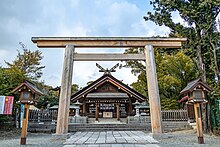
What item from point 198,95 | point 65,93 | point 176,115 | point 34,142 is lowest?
point 34,142

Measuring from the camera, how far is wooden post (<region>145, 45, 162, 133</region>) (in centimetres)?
711

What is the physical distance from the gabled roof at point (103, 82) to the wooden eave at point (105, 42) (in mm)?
10517

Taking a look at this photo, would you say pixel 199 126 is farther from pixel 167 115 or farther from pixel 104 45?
pixel 167 115

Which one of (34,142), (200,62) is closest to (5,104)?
(34,142)

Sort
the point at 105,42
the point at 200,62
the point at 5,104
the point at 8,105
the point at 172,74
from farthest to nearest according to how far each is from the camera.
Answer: the point at 172,74 → the point at 200,62 → the point at 8,105 → the point at 5,104 → the point at 105,42

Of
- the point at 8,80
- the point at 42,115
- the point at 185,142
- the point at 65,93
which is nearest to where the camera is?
the point at 185,142

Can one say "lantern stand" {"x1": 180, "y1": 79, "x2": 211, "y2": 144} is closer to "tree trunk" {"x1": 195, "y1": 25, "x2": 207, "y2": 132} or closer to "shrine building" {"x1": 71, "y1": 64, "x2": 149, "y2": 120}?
"tree trunk" {"x1": 195, "y1": 25, "x2": 207, "y2": 132}

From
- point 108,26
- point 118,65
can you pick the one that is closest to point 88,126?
point 108,26

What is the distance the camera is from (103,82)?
19.1 m

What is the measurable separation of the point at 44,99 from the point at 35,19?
44.1ft

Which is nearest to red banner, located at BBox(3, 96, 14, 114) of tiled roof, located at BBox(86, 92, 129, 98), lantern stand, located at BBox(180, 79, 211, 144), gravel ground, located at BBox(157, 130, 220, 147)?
gravel ground, located at BBox(157, 130, 220, 147)

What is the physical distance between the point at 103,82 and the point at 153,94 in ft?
39.2

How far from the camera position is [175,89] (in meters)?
19.8

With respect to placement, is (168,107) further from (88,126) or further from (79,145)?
(79,145)
